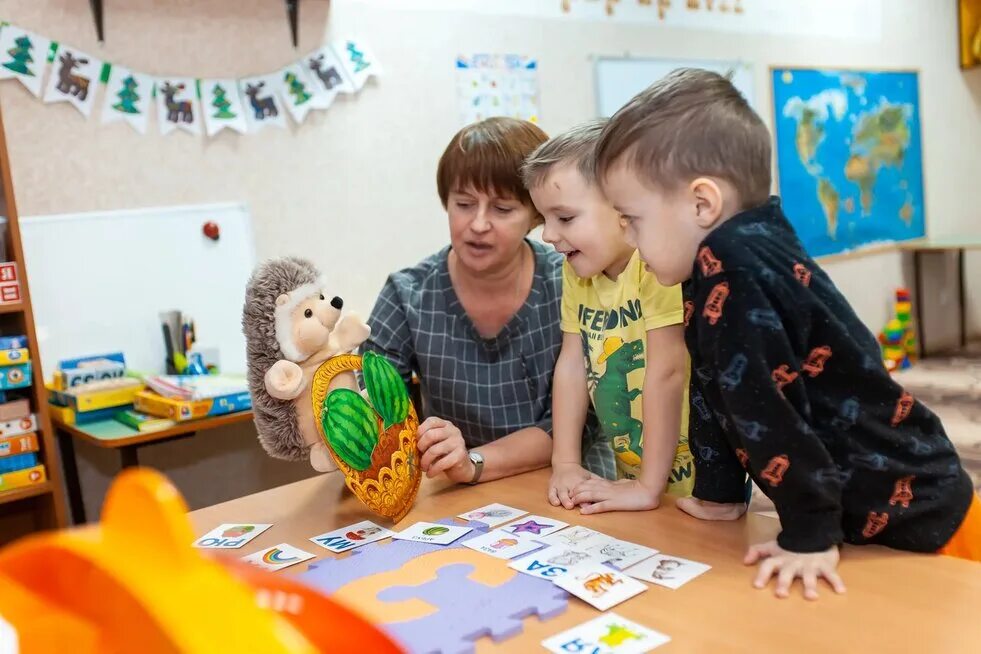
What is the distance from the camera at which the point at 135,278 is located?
8.67 feet

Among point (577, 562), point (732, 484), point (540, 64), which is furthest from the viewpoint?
point (540, 64)

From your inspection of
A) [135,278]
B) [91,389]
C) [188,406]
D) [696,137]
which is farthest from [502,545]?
[135,278]

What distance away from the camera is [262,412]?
1.26 m

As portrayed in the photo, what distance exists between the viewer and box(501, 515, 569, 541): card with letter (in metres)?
1.11

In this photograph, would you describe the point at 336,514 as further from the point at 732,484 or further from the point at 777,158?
the point at 777,158

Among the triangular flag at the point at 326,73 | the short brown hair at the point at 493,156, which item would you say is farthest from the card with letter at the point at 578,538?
the triangular flag at the point at 326,73

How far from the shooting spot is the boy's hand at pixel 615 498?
1.18 meters

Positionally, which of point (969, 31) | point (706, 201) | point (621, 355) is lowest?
point (621, 355)

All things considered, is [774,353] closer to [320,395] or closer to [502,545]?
[502,545]

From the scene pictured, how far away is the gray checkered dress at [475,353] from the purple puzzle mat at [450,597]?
0.54 m

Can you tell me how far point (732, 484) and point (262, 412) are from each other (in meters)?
0.67

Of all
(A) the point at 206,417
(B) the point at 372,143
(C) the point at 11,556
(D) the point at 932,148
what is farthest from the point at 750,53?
(C) the point at 11,556

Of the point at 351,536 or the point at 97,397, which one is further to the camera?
the point at 97,397

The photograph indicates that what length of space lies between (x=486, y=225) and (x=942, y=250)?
16.0ft
